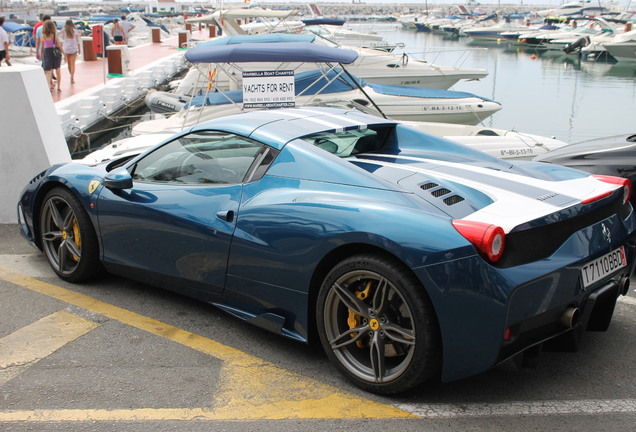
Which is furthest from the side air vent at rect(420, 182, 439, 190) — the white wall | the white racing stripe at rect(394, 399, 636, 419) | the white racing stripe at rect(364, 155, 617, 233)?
the white wall

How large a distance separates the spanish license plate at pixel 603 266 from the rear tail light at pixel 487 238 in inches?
21.2

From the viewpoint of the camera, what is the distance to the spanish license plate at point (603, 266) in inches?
127

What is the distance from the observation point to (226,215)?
3.83 meters

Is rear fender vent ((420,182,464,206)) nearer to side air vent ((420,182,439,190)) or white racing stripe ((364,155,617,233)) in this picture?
side air vent ((420,182,439,190))

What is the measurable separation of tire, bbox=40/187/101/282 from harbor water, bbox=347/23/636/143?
12.3 m

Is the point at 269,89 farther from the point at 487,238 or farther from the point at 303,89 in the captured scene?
the point at 487,238

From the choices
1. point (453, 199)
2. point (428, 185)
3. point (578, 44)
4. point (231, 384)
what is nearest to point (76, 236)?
point (231, 384)

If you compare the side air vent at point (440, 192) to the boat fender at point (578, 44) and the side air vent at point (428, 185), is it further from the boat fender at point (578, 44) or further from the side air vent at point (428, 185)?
the boat fender at point (578, 44)

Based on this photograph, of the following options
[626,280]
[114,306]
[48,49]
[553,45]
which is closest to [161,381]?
[114,306]

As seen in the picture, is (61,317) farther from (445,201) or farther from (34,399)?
(445,201)

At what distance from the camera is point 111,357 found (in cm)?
381

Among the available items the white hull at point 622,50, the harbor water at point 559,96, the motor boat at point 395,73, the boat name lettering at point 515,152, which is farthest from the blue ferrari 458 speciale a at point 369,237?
the white hull at point 622,50

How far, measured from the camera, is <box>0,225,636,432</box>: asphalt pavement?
124 inches

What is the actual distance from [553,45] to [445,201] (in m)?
47.7
